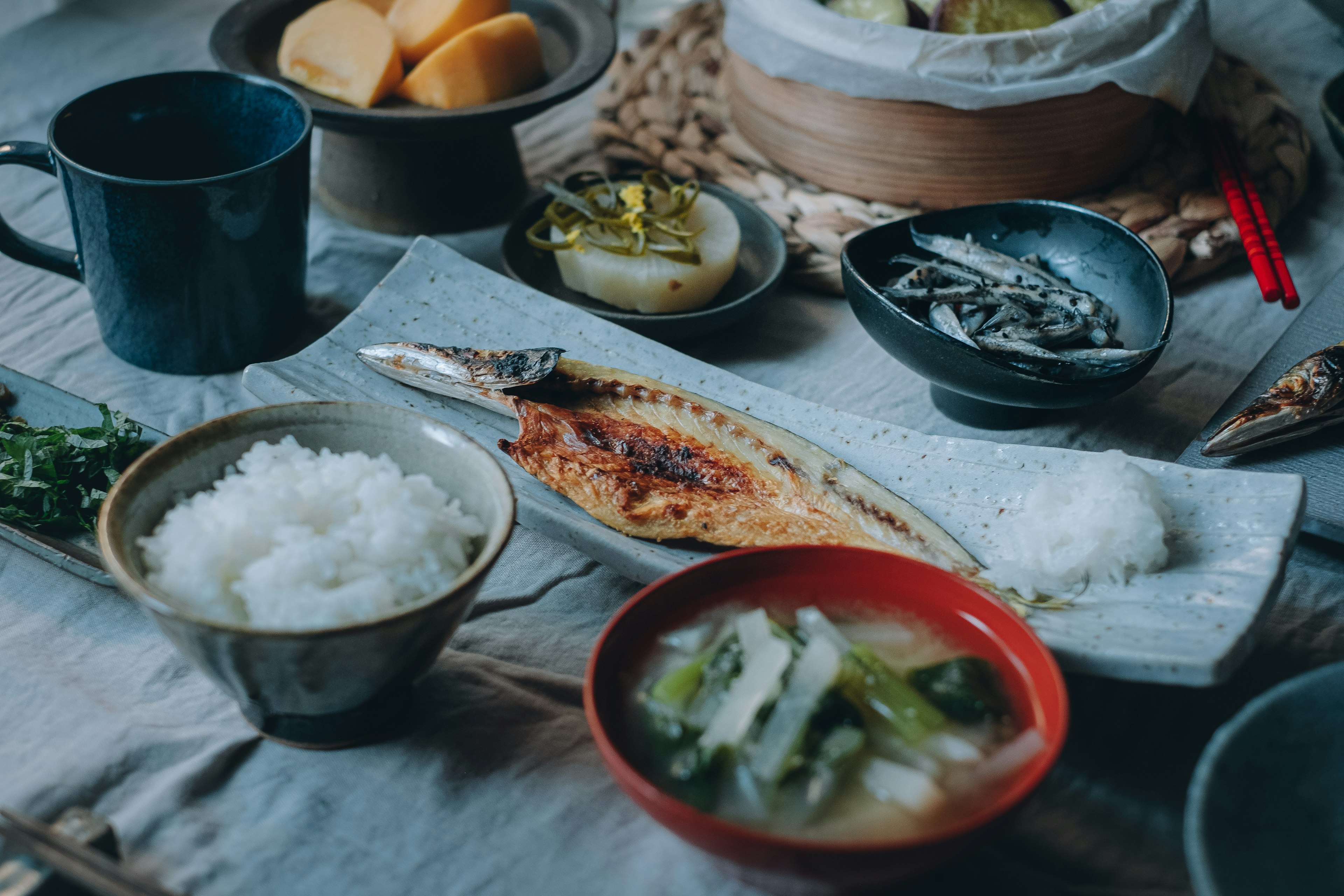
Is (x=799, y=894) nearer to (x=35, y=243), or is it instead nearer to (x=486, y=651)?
(x=486, y=651)

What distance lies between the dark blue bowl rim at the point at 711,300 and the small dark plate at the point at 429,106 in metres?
0.22

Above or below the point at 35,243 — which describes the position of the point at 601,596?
below

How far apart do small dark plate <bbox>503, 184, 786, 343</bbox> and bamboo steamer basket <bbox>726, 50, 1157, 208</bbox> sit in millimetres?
231

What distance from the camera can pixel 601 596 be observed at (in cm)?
140

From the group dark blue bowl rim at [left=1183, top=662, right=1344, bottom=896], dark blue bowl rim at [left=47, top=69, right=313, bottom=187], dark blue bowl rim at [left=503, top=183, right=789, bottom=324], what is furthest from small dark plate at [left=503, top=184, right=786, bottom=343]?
dark blue bowl rim at [left=1183, top=662, right=1344, bottom=896]

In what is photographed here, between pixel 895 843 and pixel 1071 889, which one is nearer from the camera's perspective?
pixel 895 843

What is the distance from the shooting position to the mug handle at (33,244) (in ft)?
5.24

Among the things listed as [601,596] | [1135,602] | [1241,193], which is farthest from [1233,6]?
[601,596]

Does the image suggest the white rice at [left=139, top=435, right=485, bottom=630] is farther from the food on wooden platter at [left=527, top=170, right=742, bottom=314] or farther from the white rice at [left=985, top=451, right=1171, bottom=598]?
the food on wooden platter at [left=527, top=170, right=742, bottom=314]

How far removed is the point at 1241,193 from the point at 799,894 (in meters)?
1.86

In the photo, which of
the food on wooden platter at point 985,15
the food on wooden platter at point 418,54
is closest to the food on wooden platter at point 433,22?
the food on wooden platter at point 418,54

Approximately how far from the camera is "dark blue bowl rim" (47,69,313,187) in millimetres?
1513

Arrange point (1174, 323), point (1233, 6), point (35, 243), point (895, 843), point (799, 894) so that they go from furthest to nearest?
1. point (1233, 6)
2. point (1174, 323)
3. point (35, 243)
4. point (799, 894)
5. point (895, 843)

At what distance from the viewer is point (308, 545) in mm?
998
